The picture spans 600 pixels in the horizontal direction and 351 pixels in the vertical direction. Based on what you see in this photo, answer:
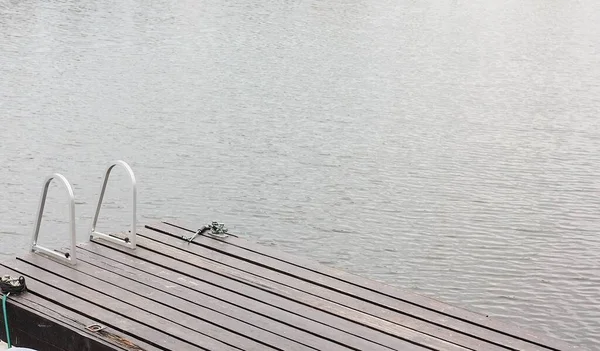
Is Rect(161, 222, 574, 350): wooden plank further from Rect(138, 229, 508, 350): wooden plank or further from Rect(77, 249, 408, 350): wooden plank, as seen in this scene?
Rect(77, 249, 408, 350): wooden plank

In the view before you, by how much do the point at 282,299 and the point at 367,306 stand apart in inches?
22.4

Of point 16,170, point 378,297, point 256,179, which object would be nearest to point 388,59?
point 256,179

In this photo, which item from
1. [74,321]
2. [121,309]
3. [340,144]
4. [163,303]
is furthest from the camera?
[340,144]

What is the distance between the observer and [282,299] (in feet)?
18.4

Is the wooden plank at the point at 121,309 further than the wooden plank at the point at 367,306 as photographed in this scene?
No

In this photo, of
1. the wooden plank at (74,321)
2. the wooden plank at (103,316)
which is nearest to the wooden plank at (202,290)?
the wooden plank at (103,316)

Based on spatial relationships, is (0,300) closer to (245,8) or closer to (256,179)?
(256,179)

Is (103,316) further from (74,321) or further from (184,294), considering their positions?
(184,294)

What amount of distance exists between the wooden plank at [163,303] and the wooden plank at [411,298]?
37.5 inches

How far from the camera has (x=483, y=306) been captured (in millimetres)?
8539

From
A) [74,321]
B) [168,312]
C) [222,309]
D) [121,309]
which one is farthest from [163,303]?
[74,321]

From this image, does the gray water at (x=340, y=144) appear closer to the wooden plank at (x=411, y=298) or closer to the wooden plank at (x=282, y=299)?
the wooden plank at (x=411, y=298)

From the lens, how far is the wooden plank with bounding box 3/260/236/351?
16.3 ft

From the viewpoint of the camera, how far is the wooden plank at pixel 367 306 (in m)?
5.17
